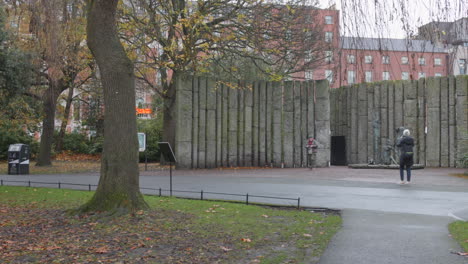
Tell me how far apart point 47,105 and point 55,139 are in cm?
1005

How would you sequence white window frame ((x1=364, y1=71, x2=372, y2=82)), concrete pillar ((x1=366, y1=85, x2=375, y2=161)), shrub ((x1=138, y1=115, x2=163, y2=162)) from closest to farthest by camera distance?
white window frame ((x1=364, y1=71, x2=372, y2=82))
concrete pillar ((x1=366, y1=85, x2=375, y2=161))
shrub ((x1=138, y1=115, x2=163, y2=162))

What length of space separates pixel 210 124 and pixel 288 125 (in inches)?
146

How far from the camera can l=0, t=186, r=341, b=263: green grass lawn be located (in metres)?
6.05

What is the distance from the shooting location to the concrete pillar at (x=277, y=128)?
73.9 ft

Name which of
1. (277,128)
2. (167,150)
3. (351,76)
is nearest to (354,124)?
(277,128)

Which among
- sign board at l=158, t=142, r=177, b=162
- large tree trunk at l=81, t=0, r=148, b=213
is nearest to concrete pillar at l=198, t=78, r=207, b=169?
sign board at l=158, t=142, r=177, b=162

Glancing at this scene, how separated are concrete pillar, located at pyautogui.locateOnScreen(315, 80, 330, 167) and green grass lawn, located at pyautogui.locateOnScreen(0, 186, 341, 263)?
502 inches

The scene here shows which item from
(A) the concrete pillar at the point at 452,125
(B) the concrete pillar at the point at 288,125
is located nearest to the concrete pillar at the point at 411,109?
(A) the concrete pillar at the point at 452,125

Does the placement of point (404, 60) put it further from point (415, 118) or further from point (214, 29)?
point (415, 118)

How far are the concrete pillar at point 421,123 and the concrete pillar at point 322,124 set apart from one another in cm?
406

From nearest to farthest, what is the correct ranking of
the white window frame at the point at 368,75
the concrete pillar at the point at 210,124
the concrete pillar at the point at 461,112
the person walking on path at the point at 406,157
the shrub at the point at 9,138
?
the white window frame at the point at 368,75, the person walking on path at the point at 406,157, the concrete pillar at the point at 461,112, the concrete pillar at the point at 210,124, the shrub at the point at 9,138

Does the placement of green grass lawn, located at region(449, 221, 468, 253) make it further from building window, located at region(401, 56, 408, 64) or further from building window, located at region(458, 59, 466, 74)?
building window, located at region(401, 56, 408, 64)

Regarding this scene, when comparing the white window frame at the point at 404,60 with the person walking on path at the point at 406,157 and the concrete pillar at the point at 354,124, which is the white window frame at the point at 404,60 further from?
the concrete pillar at the point at 354,124

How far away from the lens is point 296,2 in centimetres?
2261
